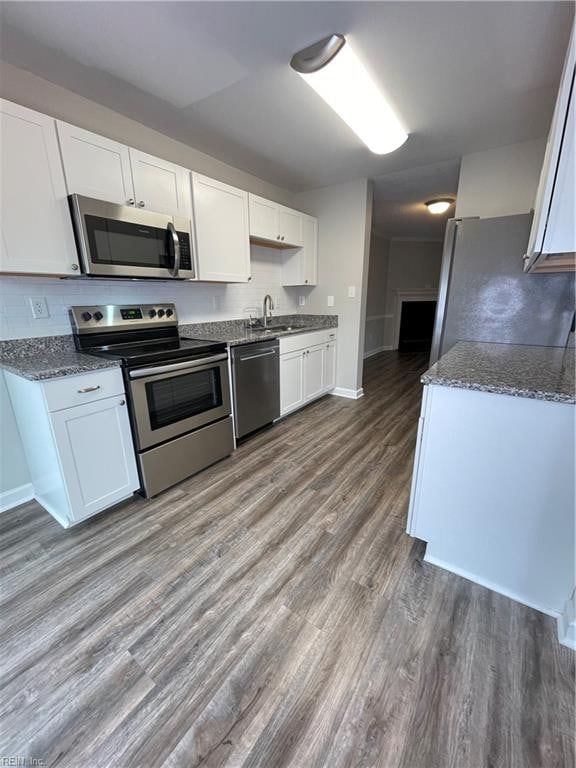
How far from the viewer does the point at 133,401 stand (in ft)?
5.99

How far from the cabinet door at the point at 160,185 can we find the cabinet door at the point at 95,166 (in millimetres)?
58

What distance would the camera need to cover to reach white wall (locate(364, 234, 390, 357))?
20.2 feet

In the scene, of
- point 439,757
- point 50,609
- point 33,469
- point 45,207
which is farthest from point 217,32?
point 439,757

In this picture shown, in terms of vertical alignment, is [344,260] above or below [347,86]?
below

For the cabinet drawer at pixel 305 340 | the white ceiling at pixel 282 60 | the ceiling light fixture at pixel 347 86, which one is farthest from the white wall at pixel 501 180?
the cabinet drawer at pixel 305 340

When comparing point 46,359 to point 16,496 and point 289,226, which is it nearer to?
point 16,496

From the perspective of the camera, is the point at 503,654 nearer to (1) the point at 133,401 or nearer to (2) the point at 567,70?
(1) the point at 133,401

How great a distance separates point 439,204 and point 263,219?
255cm

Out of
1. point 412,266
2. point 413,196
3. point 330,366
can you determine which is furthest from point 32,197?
point 412,266

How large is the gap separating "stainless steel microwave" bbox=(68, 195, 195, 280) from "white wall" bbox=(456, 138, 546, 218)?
8.17 ft

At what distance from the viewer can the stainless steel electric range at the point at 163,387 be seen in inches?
74.4

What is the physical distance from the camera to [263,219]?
3.00 m

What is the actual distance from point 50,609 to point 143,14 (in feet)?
8.68

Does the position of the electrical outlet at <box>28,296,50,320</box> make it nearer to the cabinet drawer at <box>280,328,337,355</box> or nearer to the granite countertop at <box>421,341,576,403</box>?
the cabinet drawer at <box>280,328,337,355</box>
